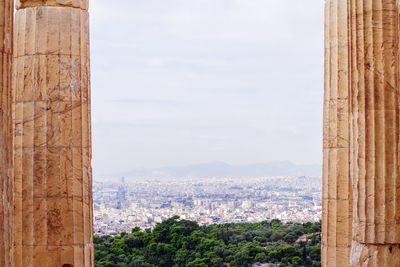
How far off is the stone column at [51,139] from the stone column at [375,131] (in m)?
9.14

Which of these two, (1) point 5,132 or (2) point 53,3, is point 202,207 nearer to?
(2) point 53,3

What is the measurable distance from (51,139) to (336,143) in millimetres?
9183

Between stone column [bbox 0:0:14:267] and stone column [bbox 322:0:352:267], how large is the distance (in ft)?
49.8

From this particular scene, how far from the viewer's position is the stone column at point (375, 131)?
25250mm

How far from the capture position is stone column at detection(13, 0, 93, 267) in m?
30.7

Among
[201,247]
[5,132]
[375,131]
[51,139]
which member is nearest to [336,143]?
[375,131]

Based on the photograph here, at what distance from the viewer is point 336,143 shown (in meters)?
33.5

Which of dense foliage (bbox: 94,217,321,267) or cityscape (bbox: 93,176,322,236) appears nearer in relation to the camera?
dense foliage (bbox: 94,217,321,267)

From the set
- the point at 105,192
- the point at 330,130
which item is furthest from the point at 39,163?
the point at 105,192

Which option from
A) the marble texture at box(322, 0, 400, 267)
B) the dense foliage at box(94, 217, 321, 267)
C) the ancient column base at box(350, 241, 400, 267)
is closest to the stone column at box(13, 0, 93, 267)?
the marble texture at box(322, 0, 400, 267)

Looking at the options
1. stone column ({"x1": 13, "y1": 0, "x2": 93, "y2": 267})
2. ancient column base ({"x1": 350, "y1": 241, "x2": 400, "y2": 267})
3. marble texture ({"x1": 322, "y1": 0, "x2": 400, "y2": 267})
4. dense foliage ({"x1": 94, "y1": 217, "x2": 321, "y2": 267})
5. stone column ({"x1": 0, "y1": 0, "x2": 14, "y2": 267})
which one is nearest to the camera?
stone column ({"x1": 0, "y1": 0, "x2": 14, "y2": 267})

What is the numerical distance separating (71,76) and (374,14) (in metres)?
10.1

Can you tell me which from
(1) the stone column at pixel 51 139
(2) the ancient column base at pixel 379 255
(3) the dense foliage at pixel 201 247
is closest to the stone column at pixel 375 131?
(2) the ancient column base at pixel 379 255

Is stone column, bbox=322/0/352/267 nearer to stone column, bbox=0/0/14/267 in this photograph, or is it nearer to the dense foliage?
stone column, bbox=0/0/14/267
